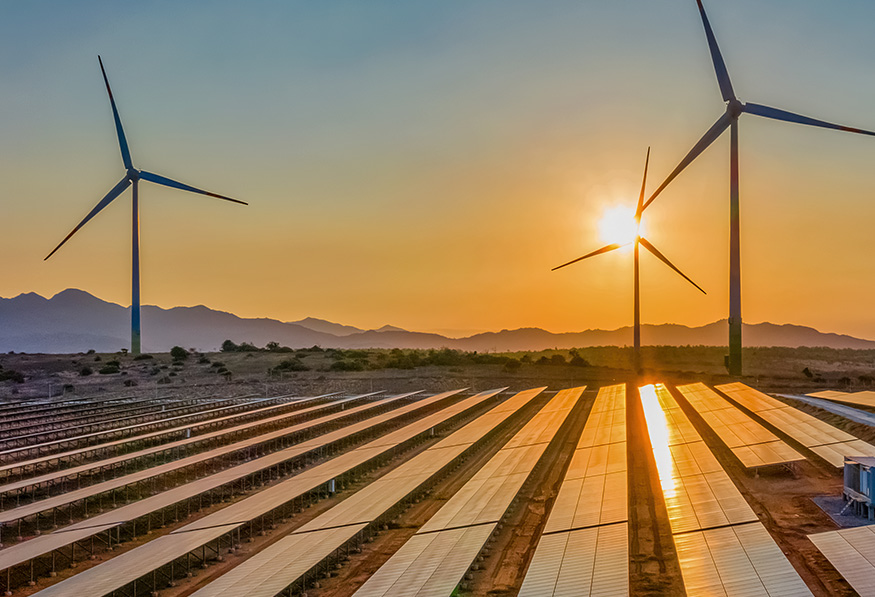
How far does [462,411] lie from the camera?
56750 millimetres

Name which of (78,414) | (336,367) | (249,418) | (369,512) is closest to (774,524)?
(369,512)

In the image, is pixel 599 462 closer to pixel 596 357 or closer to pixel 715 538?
pixel 715 538

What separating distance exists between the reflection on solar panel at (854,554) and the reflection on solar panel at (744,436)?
11311 mm

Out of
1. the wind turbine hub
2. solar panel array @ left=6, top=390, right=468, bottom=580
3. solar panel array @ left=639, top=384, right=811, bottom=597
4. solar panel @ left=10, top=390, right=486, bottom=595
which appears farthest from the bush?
the wind turbine hub

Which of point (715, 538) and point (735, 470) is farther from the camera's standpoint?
point (735, 470)

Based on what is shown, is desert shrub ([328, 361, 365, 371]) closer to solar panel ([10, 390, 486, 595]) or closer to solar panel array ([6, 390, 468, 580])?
solar panel array ([6, 390, 468, 580])

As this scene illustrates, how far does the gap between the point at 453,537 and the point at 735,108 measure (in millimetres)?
52312

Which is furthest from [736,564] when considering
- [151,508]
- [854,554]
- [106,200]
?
[106,200]

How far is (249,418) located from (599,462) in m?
33.2

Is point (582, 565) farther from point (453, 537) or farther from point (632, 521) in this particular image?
point (632, 521)

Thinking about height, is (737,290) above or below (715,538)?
above

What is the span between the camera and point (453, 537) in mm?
22094

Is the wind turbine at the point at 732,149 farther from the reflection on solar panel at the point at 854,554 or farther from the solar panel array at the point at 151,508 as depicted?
the reflection on solar panel at the point at 854,554

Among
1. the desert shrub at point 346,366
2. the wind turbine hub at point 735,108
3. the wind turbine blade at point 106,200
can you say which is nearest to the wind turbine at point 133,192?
the wind turbine blade at point 106,200
